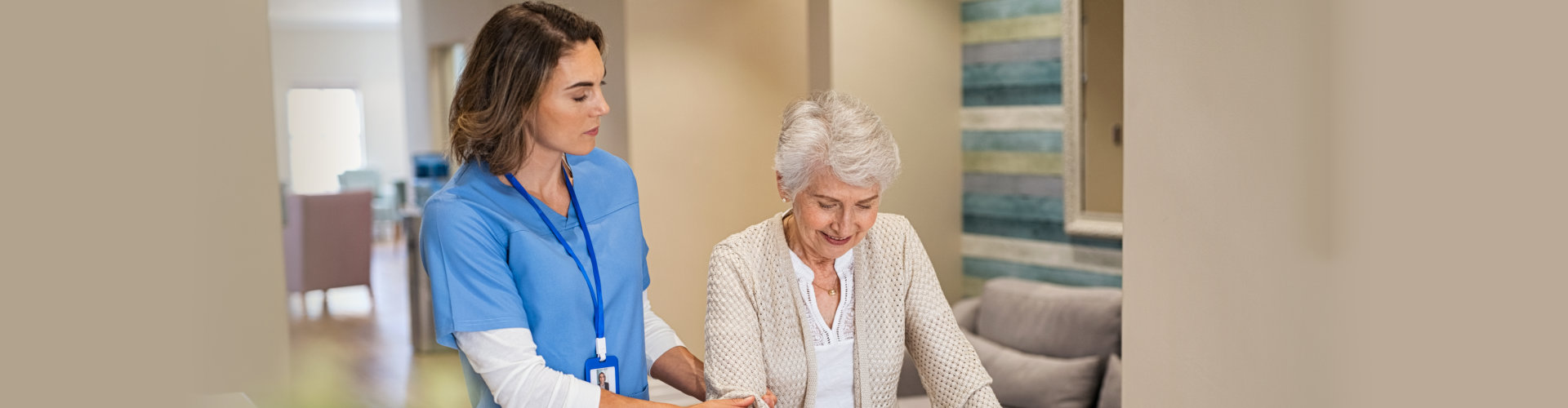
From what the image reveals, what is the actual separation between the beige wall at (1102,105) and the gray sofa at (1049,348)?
1.30 feet

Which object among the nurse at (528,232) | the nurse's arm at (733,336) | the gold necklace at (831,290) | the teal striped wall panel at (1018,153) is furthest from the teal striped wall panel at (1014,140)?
the nurse at (528,232)

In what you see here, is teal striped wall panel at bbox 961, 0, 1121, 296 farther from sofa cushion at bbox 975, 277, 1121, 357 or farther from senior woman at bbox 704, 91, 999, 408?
senior woman at bbox 704, 91, 999, 408

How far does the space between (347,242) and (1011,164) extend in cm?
584

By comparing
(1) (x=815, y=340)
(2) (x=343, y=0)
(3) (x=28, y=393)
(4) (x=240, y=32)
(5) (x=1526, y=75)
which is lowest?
(1) (x=815, y=340)

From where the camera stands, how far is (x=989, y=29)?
477 cm

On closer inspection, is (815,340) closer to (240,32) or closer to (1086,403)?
(240,32)

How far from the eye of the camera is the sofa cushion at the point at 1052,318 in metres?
4.09

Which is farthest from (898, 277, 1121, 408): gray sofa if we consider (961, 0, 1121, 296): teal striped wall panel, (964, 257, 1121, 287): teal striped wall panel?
(961, 0, 1121, 296): teal striped wall panel

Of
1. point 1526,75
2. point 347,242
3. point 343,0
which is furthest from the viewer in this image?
point 343,0

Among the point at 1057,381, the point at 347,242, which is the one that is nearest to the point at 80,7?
the point at 1057,381

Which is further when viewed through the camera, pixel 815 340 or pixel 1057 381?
pixel 1057 381

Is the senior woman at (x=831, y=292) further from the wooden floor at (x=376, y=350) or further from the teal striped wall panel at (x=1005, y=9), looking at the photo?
the teal striped wall panel at (x=1005, y=9)

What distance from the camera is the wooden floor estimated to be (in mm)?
5707

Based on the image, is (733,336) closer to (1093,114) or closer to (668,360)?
(668,360)
